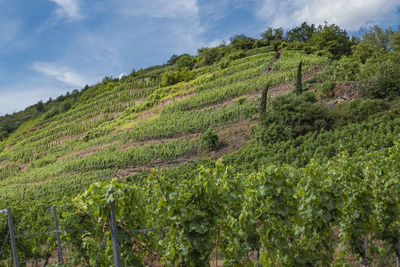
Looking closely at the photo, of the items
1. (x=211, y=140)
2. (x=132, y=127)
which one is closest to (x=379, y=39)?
(x=211, y=140)

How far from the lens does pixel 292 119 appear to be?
17203 millimetres

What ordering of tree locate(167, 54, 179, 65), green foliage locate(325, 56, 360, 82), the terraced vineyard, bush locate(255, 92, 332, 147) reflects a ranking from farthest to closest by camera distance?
tree locate(167, 54, 179, 65) < the terraced vineyard < green foliage locate(325, 56, 360, 82) < bush locate(255, 92, 332, 147)

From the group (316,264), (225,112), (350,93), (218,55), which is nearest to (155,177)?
(316,264)

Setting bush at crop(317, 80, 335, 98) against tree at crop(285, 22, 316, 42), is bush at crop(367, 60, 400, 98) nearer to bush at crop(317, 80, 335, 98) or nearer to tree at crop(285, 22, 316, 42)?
bush at crop(317, 80, 335, 98)

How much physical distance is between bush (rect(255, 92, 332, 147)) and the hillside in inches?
2.6

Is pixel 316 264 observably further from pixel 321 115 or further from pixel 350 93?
pixel 350 93

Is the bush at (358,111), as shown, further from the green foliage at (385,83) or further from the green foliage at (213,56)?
the green foliage at (213,56)

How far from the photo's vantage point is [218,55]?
1938 inches

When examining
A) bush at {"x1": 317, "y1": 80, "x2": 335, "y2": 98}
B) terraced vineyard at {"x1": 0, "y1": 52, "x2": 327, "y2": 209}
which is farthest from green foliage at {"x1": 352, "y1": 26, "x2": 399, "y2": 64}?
bush at {"x1": 317, "y1": 80, "x2": 335, "y2": 98}

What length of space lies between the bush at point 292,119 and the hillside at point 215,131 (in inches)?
2.6

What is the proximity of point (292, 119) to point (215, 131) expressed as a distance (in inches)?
354

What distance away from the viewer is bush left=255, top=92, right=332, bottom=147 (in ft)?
55.6

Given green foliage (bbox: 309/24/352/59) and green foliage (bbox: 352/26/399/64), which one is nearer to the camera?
green foliage (bbox: 352/26/399/64)

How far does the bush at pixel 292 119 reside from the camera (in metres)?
17.0
